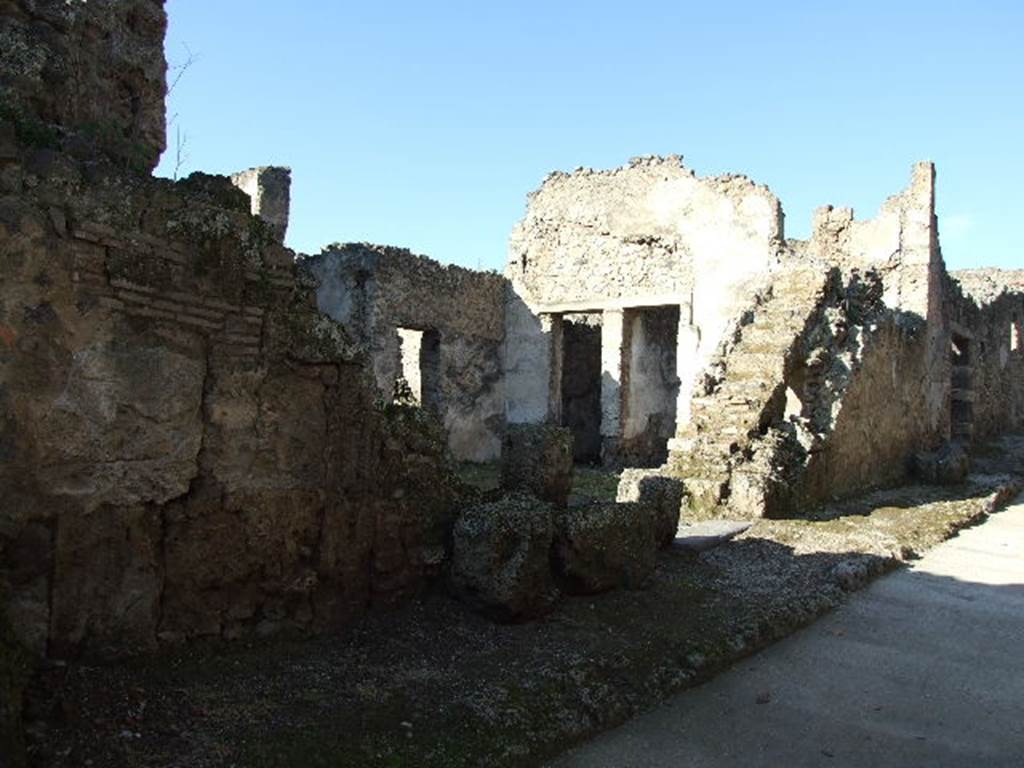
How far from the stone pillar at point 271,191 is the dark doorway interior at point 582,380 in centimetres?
550

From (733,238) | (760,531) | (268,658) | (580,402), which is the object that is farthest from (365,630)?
(580,402)

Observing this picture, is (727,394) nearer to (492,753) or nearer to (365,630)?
(365,630)

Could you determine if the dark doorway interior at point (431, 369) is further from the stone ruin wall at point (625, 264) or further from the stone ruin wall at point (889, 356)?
the stone ruin wall at point (889, 356)

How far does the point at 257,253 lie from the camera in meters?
4.11

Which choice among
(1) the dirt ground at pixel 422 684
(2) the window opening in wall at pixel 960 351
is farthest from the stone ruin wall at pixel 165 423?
(2) the window opening in wall at pixel 960 351

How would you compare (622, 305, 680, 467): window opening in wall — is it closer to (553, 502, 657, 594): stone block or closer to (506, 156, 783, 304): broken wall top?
(506, 156, 783, 304): broken wall top

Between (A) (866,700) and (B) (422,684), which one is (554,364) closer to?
(A) (866,700)

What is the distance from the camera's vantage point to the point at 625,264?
15688 mm

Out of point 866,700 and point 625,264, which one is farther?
point 625,264

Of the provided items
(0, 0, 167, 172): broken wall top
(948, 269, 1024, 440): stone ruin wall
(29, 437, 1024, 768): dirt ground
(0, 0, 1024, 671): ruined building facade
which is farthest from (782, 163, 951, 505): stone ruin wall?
(0, 0, 167, 172): broken wall top

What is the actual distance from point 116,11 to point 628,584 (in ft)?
13.7

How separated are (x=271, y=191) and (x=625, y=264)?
20.0 ft

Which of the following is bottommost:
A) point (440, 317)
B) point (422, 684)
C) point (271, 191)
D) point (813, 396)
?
point (422, 684)

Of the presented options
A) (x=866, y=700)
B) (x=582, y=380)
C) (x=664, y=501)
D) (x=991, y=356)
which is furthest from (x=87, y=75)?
(x=991, y=356)
